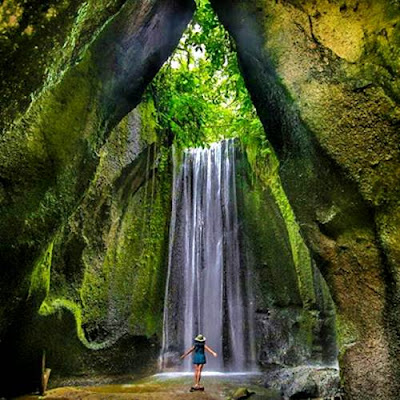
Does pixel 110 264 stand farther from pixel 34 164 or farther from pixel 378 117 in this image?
pixel 378 117

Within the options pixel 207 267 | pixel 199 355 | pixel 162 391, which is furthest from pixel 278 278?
pixel 162 391

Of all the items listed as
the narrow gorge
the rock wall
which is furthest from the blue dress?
the rock wall

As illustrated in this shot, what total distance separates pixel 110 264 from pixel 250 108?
4.99 meters

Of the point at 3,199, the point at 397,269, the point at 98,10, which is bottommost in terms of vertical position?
the point at 397,269

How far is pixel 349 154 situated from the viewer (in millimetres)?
4438

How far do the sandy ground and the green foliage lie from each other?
6.00 m

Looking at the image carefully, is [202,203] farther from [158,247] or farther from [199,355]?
[199,355]

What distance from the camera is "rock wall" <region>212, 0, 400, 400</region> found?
159 inches

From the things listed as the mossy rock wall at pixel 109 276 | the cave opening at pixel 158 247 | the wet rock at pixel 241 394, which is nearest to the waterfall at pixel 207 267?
the cave opening at pixel 158 247

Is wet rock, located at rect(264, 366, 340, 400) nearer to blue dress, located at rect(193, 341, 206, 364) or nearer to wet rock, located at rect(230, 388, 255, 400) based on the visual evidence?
wet rock, located at rect(230, 388, 255, 400)

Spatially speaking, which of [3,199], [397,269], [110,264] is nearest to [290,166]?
[397,269]

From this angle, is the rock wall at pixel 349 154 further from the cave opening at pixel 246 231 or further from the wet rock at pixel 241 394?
the cave opening at pixel 246 231

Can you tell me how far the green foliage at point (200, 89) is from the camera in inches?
356

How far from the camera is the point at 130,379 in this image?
8719 millimetres
